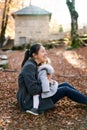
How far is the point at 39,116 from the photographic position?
18.4 feet

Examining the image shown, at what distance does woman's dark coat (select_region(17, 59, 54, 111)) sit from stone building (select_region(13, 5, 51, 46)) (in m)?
23.7

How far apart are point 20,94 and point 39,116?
0.48 metres

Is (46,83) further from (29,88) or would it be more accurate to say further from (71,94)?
(71,94)

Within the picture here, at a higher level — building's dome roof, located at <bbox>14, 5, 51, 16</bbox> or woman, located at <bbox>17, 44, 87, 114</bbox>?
building's dome roof, located at <bbox>14, 5, 51, 16</bbox>

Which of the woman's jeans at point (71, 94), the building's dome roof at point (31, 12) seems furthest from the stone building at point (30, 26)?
the woman's jeans at point (71, 94)

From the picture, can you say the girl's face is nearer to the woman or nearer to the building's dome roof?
the woman

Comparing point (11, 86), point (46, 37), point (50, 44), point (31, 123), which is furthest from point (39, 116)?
point (46, 37)

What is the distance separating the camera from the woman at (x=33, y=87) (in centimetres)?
554

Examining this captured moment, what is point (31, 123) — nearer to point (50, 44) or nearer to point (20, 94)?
point (20, 94)

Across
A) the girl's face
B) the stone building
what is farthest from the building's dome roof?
the girl's face

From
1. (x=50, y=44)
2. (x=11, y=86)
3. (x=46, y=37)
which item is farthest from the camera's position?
(x=46, y=37)

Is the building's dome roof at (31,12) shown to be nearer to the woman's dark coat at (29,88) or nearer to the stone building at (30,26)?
the stone building at (30,26)

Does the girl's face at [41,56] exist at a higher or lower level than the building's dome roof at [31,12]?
lower

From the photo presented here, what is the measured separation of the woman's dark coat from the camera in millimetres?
5527
